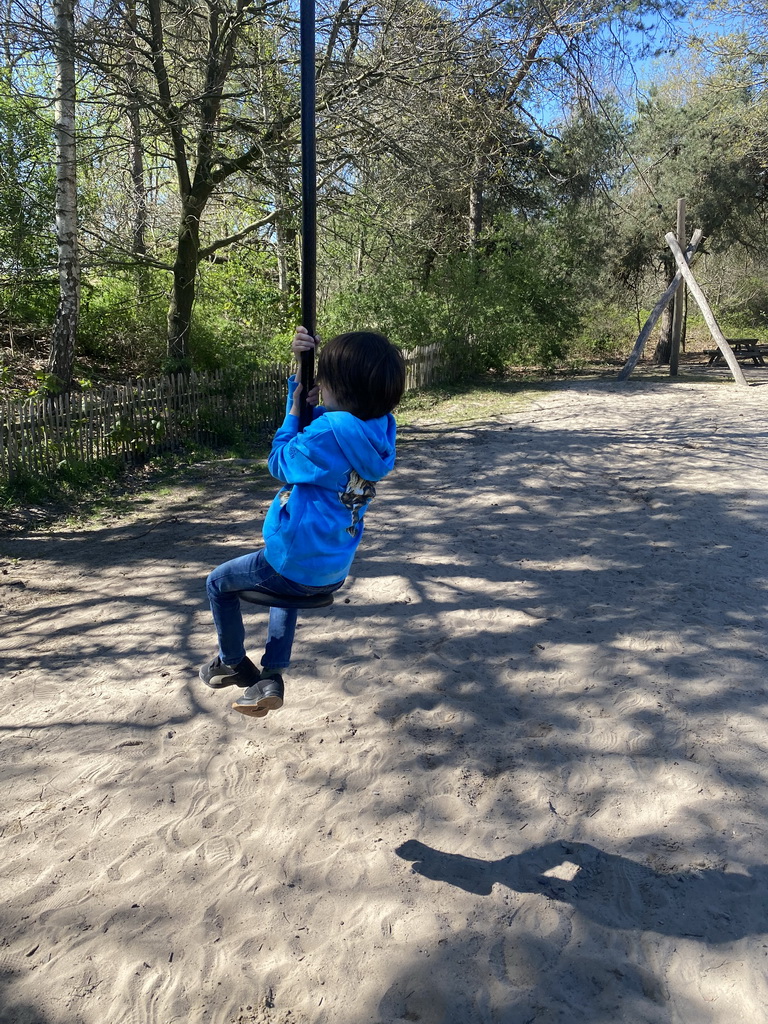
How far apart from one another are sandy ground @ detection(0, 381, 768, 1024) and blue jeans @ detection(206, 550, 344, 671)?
2.27 ft

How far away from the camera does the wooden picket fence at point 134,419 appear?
26.5ft

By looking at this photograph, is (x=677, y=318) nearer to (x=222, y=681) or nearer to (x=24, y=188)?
(x=24, y=188)

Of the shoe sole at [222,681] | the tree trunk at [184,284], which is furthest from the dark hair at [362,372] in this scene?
the tree trunk at [184,284]

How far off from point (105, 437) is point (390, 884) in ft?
24.3

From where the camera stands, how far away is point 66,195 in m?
8.92

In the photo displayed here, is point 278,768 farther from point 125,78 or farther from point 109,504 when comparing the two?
point 125,78

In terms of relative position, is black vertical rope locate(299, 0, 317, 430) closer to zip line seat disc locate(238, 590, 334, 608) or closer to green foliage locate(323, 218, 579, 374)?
zip line seat disc locate(238, 590, 334, 608)

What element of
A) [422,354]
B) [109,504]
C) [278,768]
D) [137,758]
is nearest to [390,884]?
[278,768]

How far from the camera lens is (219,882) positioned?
2781mm

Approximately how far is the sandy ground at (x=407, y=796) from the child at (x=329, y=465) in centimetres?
109

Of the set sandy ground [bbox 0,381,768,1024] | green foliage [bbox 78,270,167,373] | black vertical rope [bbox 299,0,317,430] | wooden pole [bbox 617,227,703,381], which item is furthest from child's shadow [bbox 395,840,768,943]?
wooden pole [bbox 617,227,703,381]

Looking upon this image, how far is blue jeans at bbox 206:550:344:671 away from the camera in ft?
8.96

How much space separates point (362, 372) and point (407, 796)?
185cm

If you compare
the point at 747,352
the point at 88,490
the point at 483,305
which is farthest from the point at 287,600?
the point at 747,352
